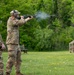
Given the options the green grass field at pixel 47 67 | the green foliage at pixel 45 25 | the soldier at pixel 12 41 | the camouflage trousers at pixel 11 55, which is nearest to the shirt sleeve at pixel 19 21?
the soldier at pixel 12 41

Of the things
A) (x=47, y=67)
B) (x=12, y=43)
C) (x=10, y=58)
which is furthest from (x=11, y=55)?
(x=47, y=67)

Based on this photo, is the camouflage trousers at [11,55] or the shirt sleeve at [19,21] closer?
the shirt sleeve at [19,21]

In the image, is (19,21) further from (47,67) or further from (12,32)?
(47,67)

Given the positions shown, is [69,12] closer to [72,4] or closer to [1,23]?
[72,4]

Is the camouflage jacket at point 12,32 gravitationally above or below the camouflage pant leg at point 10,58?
above

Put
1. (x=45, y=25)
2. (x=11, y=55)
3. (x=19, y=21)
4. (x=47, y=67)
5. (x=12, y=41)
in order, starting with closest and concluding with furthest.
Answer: (x=19, y=21) < (x=11, y=55) < (x=12, y=41) < (x=47, y=67) < (x=45, y=25)

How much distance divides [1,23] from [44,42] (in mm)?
8917

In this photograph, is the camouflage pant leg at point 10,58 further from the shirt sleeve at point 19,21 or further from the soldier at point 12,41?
the shirt sleeve at point 19,21

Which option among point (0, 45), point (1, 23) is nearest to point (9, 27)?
point (0, 45)

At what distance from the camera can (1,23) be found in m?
59.6

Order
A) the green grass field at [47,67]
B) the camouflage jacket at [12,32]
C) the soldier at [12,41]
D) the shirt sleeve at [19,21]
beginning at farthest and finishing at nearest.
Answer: the green grass field at [47,67] < the camouflage jacket at [12,32] < the soldier at [12,41] < the shirt sleeve at [19,21]

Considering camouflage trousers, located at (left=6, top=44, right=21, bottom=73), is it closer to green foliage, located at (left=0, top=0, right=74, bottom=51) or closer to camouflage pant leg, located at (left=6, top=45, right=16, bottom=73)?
→ camouflage pant leg, located at (left=6, top=45, right=16, bottom=73)

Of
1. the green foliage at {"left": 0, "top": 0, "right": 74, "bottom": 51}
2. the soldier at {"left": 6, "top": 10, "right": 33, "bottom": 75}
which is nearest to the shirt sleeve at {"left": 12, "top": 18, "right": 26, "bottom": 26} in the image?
the soldier at {"left": 6, "top": 10, "right": 33, "bottom": 75}

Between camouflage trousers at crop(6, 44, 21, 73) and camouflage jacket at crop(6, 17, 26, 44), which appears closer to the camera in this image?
camouflage trousers at crop(6, 44, 21, 73)
